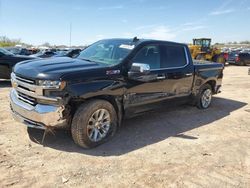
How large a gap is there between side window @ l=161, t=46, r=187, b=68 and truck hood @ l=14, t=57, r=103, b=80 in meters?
1.72

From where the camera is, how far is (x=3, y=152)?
4.17 m

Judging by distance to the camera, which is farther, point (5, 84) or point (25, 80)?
point (5, 84)

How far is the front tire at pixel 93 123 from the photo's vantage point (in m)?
4.19

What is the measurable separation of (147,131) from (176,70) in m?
1.56

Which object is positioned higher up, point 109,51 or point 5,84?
point 109,51

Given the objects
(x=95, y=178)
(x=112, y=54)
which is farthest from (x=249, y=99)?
(x=95, y=178)

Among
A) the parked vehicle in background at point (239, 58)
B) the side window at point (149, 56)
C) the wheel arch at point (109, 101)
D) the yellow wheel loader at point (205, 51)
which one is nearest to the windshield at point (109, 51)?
the side window at point (149, 56)

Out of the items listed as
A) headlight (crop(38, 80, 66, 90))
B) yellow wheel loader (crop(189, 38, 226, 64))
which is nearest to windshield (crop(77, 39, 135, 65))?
headlight (crop(38, 80, 66, 90))

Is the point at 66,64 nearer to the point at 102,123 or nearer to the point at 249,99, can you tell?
the point at 102,123

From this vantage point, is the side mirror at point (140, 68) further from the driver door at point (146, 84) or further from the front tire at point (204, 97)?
the front tire at point (204, 97)

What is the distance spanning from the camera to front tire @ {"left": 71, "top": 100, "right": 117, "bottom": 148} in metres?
4.19

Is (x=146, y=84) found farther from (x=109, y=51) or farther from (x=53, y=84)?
(x=53, y=84)

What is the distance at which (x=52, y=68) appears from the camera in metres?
4.20

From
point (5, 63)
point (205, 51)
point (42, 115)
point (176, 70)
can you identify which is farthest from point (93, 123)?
point (205, 51)
